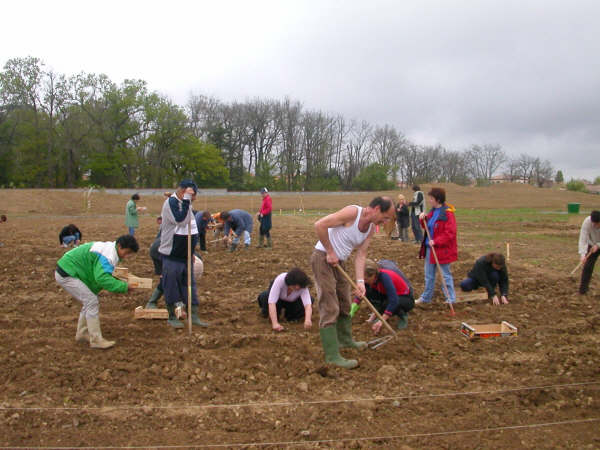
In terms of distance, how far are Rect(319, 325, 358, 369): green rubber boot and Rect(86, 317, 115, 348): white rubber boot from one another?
7.67ft

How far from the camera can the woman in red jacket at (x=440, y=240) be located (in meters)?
6.20

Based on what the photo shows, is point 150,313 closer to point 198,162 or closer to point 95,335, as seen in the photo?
point 95,335

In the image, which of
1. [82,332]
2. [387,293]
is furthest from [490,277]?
[82,332]

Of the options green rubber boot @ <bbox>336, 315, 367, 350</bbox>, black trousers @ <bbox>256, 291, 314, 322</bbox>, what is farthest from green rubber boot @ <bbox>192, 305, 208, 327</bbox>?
green rubber boot @ <bbox>336, 315, 367, 350</bbox>

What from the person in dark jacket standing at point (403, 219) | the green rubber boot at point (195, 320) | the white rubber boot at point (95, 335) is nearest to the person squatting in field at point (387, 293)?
the green rubber boot at point (195, 320)

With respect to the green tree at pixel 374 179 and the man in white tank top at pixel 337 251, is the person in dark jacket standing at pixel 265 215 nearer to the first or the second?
the man in white tank top at pixel 337 251

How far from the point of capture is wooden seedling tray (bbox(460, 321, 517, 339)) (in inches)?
202

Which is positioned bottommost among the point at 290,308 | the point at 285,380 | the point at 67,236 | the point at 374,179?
the point at 285,380

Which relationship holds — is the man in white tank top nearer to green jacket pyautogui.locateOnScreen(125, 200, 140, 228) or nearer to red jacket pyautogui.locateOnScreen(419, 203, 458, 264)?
red jacket pyautogui.locateOnScreen(419, 203, 458, 264)

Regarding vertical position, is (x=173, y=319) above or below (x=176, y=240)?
below

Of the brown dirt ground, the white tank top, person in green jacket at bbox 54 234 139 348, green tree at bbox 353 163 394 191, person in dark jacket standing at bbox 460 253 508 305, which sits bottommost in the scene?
the brown dirt ground

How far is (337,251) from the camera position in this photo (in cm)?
417

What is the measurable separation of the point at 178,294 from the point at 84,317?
41.5 inches

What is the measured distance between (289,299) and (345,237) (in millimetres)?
1734
